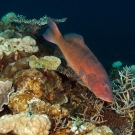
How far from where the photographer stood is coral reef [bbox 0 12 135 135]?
Result: 9.75 feet

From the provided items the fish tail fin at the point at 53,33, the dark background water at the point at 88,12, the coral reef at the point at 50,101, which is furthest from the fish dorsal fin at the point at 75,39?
the dark background water at the point at 88,12

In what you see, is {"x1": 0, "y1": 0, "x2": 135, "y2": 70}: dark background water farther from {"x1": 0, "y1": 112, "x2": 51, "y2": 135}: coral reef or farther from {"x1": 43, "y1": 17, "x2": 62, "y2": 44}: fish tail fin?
{"x1": 0, "y1": 112, "x2": 51, "y2": 135}: coral reef

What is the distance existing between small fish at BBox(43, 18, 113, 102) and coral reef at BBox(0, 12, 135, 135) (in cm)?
41

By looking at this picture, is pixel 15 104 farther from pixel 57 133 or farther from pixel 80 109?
pixel 80 109

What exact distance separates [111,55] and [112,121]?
23.1 metres

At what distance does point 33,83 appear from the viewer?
12.0 ft

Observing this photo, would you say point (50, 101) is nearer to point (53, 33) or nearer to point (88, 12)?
point (53, 33)

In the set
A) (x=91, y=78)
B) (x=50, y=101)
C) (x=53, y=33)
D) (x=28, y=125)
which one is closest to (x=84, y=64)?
(x=91, y=78)

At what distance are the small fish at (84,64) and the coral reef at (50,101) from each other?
1.36 ft

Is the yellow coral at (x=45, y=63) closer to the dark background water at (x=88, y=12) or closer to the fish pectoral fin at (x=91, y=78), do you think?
the fish pectoral fin at (x=91, y=78)

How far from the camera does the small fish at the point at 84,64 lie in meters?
3.20

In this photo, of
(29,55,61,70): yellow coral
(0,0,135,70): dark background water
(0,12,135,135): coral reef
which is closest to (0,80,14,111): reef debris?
(0,12,135,135): coral reef

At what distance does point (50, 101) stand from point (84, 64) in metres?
0.92

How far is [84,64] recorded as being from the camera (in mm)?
3543
